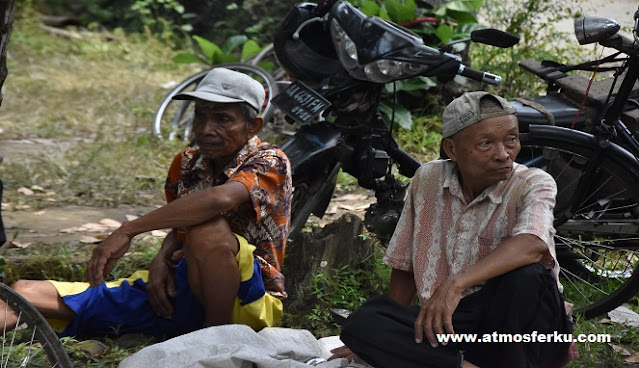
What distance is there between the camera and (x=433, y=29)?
7008 mm

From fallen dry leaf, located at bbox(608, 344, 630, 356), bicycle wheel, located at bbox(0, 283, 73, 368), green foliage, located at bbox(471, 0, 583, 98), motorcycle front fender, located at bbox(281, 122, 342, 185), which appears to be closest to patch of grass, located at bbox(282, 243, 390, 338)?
motorcycle front fender, located at bbox(281, 122, 342, 185)

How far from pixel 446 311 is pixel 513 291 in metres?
0.23

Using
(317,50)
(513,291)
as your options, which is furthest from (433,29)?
(513,291)

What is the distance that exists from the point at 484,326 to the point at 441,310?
0.74 feet

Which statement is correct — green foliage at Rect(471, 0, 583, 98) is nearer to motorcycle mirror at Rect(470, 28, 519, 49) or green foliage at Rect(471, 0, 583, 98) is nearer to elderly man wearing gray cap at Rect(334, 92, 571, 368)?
motorcycle mirror at Rect(470, 28, 519, 49)

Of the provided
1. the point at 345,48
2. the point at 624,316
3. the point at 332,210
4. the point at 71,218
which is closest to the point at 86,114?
the point at 71,218

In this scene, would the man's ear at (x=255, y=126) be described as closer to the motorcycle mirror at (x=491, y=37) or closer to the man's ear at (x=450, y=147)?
the man's ear at (x=450, y=147)

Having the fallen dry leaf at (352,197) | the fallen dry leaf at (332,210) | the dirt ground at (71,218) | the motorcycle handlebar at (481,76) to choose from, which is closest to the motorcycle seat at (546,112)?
the motorcycle handlebar at (481,76)

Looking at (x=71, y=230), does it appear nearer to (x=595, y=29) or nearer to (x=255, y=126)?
(x=255, y=126)

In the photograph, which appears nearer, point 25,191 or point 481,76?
point 481,76

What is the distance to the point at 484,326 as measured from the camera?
309cm

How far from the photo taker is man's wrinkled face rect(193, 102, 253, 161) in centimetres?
380

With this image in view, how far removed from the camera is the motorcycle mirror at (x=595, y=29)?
3885 millimetres

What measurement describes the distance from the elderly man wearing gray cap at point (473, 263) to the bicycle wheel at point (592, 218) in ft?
3.29
